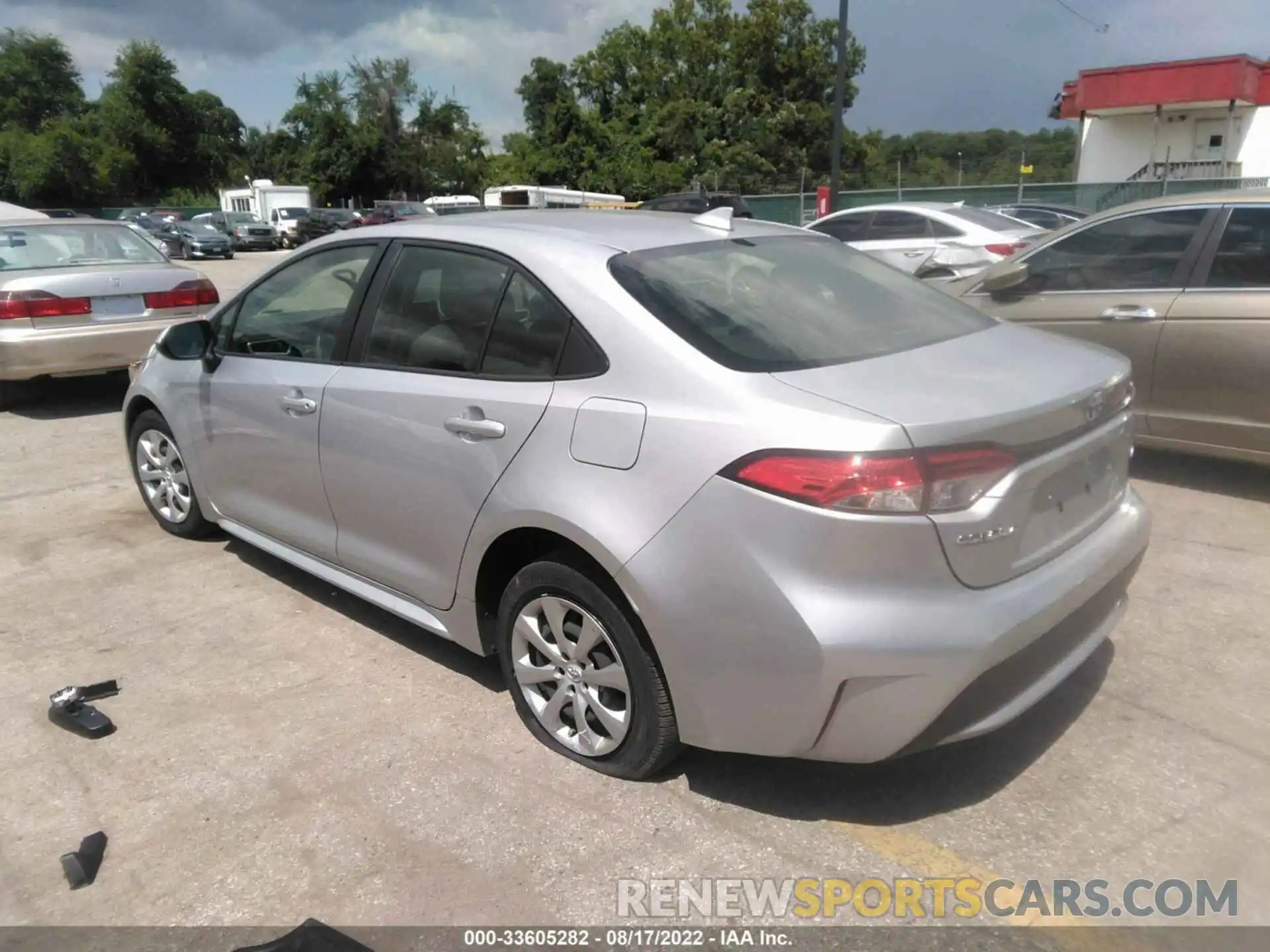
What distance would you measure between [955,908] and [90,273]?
7985 mm

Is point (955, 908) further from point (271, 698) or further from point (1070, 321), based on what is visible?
point (1070, 321)

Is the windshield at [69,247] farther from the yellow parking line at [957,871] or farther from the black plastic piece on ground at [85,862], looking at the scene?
the yellow parking line at [957,871]

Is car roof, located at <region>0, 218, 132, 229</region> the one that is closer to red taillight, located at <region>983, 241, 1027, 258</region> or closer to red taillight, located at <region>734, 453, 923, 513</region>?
red taillight, located at <region>734, 453, 923, 513</region>

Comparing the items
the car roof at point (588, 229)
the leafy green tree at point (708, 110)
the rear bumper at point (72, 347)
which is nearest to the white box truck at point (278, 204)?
the leafy green tree at point (708, 110)

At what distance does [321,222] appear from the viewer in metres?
41.7

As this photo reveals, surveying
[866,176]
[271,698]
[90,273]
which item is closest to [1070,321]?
[271,698]

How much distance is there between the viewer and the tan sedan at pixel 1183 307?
17.3 ft

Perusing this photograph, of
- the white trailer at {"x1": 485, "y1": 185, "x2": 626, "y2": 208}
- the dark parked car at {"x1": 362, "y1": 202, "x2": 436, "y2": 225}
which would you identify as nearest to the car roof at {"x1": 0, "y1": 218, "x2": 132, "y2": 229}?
the dark parked car at {"x1": 362, "y1": 202, "x2": 436, "y2": 225}

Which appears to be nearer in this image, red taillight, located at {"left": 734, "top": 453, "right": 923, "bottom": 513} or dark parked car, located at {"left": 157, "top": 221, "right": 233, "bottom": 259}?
red taillight, located at {"left": 734, "top": 453, "right": 923, "bottom": 513}

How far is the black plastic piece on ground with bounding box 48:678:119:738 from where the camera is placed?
3.46 meters

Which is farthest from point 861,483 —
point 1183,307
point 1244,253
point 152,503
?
point 152,503

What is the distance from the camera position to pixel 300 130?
76.5 m

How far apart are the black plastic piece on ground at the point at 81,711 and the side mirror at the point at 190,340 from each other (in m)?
1.53

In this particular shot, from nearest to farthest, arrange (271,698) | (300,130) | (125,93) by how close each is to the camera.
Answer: (271,698), (125,93), (300,130)
